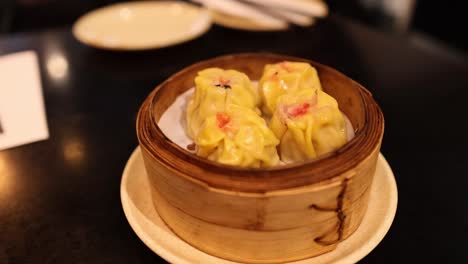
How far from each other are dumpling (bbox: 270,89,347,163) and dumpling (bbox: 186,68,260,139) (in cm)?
14

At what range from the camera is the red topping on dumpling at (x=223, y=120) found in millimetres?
1112

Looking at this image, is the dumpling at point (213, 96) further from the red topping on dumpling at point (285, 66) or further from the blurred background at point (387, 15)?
the blurred background at point (387, 15)

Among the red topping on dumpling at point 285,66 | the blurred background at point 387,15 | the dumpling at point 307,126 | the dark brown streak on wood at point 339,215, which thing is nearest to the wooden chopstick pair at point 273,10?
the blurred background at point 387,15

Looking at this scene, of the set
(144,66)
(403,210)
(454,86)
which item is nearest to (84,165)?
(144,66)

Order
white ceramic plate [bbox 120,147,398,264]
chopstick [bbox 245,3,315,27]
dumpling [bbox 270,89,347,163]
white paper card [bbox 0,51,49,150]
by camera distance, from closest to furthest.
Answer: white ceramic plate [bbox 120,147,398,264]
dumpling [bbox 270,89,347,163]
white paper card [bbox 0,51,49,150]
chopstick [bbox 245,3,315,27]

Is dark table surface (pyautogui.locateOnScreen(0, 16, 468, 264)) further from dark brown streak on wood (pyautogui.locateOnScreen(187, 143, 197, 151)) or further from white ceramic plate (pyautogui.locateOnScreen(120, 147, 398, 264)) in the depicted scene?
dark brown streak on wood (pyautogui.locateOnScreen(187, 143, 197, 151))

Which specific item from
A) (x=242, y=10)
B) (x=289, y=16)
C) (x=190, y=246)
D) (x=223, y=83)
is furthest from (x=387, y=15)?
(x=190, y=246)

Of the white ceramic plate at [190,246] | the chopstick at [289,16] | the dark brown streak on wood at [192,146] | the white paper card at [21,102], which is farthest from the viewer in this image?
the chopstick at [289,16]

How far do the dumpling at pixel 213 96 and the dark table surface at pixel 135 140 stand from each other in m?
0.37

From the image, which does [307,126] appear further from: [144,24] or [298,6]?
[144,24]

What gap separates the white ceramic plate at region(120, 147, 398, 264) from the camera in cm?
102

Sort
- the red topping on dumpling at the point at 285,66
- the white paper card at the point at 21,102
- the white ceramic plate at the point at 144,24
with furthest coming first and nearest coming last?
the white ceramic plate at the point at 144,24 → the white paper card at the point at 21,102 → the red topping on dumpling at the point at 285,66

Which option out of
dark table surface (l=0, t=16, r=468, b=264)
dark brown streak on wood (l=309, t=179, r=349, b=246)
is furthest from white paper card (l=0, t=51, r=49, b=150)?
dark brown streak on wood (l=309, t=179, r=349, b=246)

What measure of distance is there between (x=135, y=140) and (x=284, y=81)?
2.13 ft
